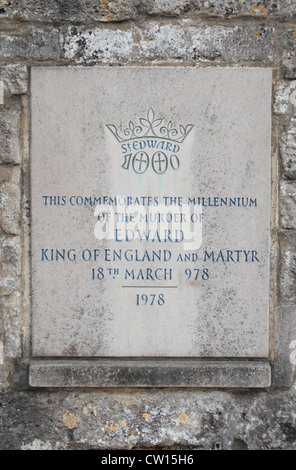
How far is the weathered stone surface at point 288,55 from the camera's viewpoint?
7.22 feet

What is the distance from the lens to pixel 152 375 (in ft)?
7.25

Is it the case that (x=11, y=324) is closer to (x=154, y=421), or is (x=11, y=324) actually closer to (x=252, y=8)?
(x=154, y=421)

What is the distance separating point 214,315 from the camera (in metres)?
2.26

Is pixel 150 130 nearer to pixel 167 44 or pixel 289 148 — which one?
pixel 167 44

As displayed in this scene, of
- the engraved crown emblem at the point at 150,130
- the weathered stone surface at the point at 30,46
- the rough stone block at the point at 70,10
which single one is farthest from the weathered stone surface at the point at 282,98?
the weathered stone surface at the point at 30,46

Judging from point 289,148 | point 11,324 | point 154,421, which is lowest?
point 154,421

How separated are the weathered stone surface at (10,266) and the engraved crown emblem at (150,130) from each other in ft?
2.49

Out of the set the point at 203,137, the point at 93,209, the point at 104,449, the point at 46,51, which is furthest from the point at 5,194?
the point at 104,449

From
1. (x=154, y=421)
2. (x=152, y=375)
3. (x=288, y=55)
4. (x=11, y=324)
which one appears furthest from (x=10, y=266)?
(x=288, y=55)

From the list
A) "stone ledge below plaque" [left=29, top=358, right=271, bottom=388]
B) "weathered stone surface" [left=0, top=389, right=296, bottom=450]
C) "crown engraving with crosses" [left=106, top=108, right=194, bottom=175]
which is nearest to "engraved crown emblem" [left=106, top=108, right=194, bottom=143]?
"crown engraving with crosses" [left=106, top=108, right=194, bottom=175]

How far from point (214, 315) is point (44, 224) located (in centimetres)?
99

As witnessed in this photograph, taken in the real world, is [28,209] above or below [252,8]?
below

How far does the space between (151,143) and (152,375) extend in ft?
3.86

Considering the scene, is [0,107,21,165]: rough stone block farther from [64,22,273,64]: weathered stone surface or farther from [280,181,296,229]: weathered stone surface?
[280,181,296,229]: weathered stone surface
